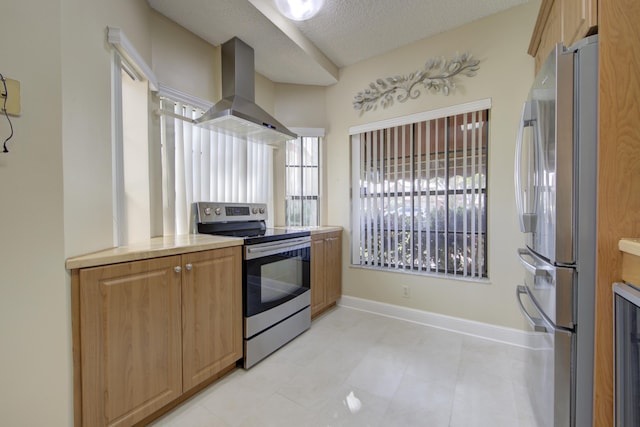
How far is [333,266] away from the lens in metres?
2.86

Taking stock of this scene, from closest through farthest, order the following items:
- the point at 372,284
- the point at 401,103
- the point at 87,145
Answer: the point at 87,145
the point at 401,103
the point at 372,284

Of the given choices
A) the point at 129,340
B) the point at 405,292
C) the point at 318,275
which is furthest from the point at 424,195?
the point at 129,340

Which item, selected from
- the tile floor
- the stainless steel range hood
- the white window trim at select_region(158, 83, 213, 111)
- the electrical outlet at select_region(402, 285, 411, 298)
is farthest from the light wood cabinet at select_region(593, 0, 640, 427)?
the white window trim at select_region(158, 83, 213, 111)

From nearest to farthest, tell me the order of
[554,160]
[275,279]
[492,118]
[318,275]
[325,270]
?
1. [554,160]
2. [275,279]
3. [492,118]
4. [318,275]
5. [325,270]

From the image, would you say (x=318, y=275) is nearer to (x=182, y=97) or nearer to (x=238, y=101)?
(x=238, y=101)

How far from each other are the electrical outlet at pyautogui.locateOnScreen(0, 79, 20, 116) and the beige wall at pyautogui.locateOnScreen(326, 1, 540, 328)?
Result: 8.56ft

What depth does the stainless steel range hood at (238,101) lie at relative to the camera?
208 cm

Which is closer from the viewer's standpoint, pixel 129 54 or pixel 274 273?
pixel 129 54

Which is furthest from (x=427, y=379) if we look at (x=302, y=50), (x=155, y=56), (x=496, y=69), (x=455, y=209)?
(x=155, y=56)

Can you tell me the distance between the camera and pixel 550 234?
1.09m

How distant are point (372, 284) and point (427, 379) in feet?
3.88

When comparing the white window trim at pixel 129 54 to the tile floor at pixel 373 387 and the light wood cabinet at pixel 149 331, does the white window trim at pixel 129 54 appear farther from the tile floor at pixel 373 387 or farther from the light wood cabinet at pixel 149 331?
the tile floor at pixel 373 387

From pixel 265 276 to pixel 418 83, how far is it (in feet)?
7.66

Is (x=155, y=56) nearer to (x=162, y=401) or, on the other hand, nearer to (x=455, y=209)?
(x=162, y=401)
